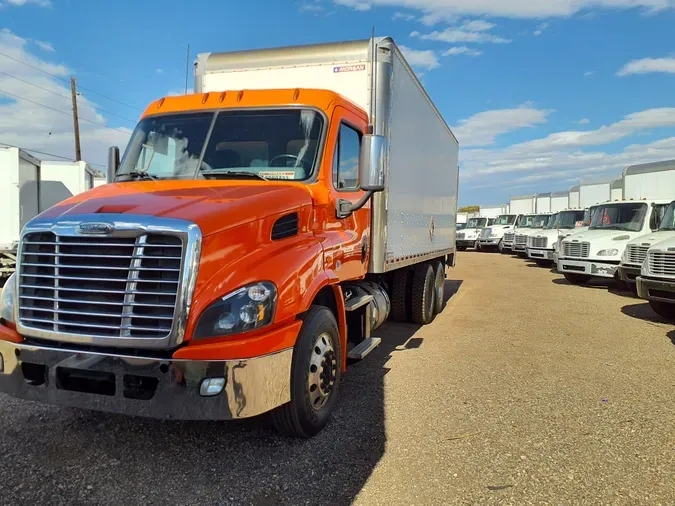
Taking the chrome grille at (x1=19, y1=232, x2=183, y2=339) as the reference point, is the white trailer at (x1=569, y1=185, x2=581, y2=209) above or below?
above

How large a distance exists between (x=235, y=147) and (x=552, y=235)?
17732 millimetres

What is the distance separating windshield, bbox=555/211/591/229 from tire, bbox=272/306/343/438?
1785cm

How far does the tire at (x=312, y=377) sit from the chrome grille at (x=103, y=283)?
0.98 metres

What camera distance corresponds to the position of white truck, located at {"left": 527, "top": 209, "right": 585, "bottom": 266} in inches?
764

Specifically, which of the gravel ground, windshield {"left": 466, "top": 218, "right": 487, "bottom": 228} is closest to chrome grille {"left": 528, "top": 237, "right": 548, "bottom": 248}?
windshield {"left": 466, "top": 218, "right": 487, "bottom": 228}

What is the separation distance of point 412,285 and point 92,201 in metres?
5.74

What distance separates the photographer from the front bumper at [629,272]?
10.4 m

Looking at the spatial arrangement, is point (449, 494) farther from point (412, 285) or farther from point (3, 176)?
point (3, 176)

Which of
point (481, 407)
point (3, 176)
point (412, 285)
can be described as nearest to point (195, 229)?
point (481, 407)

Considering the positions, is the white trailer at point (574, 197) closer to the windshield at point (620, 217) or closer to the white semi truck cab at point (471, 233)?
the white semi truck cab at point (471, 233)

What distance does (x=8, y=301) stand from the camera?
354cm

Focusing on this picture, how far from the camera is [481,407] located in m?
4.61

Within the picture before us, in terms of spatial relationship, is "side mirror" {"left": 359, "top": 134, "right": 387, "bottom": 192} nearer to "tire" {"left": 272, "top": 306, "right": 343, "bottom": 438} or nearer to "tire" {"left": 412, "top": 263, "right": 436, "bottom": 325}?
"tire" {"left": 272, "top": 306, "right": 343, "bottom": 438}

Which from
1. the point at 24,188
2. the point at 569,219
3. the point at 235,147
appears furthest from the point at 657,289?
the point at 24,188
